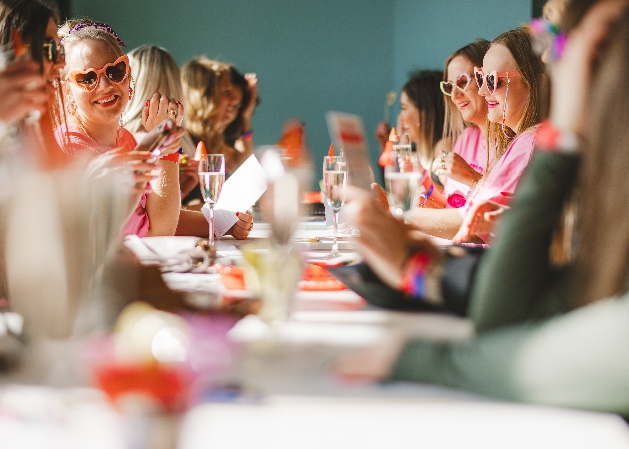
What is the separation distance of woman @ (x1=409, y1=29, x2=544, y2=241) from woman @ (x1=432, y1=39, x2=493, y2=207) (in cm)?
25

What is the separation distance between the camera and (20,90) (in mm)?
1030

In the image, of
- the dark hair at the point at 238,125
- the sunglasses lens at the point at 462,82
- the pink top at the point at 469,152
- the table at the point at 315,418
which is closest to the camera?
the table at the point at 315,418

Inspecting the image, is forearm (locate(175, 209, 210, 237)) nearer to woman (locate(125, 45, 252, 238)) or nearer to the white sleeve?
woman (locate(125, 45, 252, 238))

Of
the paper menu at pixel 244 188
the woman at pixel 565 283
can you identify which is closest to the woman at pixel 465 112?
the paper menu at pixel 244 188

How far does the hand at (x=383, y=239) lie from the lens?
102 centimetres

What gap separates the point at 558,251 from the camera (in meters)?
0.83

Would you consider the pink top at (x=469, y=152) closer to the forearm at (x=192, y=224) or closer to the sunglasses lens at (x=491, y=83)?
the sunglasses lens at (x=491, y=83)

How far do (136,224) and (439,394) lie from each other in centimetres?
176

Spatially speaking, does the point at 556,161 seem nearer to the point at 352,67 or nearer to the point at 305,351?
the point at 305,351

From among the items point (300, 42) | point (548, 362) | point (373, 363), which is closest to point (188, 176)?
point (373, 363)

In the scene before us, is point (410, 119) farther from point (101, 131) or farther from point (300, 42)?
point (300, 42)

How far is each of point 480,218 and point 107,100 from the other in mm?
1442

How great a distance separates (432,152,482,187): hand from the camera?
101 inches

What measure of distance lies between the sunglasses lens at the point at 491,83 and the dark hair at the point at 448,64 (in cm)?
72
